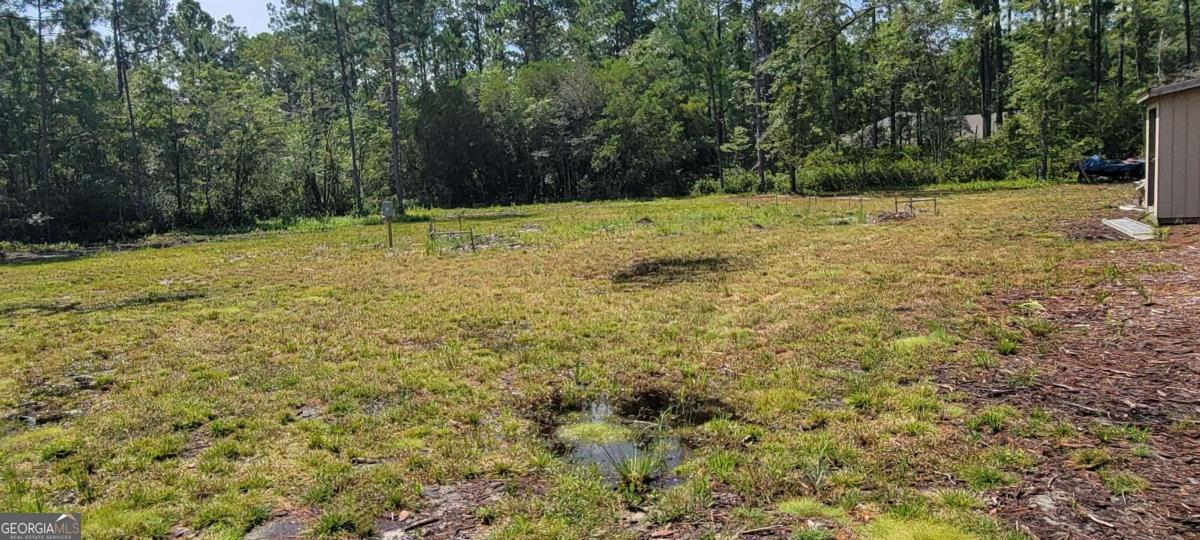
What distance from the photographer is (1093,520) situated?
278cm

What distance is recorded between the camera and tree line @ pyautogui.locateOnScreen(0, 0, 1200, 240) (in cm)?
2517

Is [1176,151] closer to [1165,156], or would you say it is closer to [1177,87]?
[1165,156]

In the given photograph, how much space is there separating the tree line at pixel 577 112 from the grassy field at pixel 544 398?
543 inches

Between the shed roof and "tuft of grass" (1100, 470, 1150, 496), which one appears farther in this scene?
the shed roof

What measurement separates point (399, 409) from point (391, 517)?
1471mm

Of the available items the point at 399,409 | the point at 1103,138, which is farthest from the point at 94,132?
the point at 1103,138

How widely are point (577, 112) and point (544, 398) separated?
95.9 feet

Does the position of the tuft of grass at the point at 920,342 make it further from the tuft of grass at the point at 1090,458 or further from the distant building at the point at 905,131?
the distant building at the point at 905,131

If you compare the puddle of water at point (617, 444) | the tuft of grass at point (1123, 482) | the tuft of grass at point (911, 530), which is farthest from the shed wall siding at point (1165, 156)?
the tuft of grass at point (911, 530)

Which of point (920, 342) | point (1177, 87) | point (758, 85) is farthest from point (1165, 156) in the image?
point (758, 85)

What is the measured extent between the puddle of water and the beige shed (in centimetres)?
1055

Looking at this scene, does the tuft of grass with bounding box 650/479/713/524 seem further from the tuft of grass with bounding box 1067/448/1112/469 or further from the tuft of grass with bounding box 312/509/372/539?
the tuft of grass with bounding box 1067/448/1112/469

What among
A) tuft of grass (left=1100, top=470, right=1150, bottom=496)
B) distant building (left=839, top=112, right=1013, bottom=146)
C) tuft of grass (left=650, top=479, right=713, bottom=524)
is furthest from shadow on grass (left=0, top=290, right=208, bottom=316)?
distant building (left=839, top=112, right=1013, bottom=146)

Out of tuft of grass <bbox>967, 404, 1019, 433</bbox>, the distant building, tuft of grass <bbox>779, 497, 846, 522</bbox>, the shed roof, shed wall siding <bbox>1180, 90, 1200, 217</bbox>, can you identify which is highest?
the distant building
